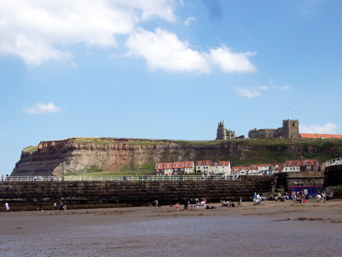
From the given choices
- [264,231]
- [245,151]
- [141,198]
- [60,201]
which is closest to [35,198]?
[60,201]

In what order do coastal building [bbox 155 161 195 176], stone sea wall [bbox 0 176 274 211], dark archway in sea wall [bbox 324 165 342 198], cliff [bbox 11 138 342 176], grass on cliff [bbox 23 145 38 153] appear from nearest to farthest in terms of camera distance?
dark archway in sea wall [bbox 324 165 342 198], stone sea wall [bbox 0 176 274 211], coastal building [bbox 155 161 195 176], cliff [bbox 11 138 342 176], grass on cliff [bbox 23 145 38 153]

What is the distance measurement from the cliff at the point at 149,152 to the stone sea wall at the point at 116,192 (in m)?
88.1

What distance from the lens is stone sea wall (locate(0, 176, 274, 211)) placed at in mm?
36562

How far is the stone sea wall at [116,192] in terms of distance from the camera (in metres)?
Answer: 36.6

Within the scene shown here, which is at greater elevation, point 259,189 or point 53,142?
point 53,142

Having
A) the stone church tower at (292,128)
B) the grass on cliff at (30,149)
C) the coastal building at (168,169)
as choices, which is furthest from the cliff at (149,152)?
the stone church tower at (292,128)

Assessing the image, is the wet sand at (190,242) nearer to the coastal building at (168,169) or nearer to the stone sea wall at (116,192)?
the stone sea wall at (116,192)

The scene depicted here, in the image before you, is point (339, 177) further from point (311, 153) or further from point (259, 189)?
point (311, 153)

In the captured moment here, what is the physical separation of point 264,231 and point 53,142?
518 feet

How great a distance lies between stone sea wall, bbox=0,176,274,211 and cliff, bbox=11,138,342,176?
88.1 m

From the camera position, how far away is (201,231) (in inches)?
624

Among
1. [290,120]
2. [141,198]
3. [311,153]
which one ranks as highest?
[290,120]

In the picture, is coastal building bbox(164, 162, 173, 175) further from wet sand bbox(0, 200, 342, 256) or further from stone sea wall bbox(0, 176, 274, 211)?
wet sand bbox(0, 200, 342, 256)

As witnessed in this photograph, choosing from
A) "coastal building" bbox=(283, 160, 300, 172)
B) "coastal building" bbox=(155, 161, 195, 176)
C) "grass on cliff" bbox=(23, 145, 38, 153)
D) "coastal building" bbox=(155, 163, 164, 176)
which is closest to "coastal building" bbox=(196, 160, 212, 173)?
"coastal building" bbox=(155, 161, 195, 176)
